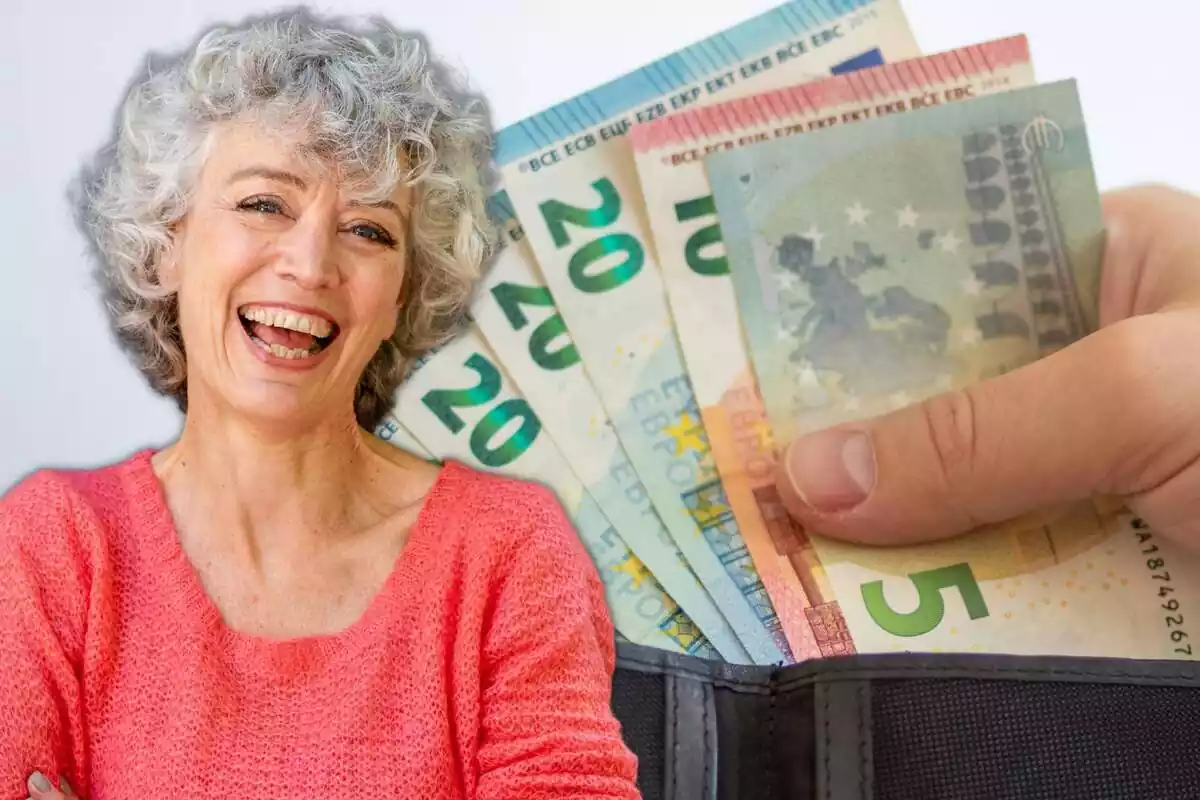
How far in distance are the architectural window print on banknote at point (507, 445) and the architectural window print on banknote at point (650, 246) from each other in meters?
0.02

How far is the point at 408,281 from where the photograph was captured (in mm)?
572

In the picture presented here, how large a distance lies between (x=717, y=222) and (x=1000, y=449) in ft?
0.66

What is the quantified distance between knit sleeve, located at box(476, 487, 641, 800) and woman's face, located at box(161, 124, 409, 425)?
136mm

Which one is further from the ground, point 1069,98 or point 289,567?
point 1069,98

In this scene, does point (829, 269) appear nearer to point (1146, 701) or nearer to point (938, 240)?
point (938, 240)

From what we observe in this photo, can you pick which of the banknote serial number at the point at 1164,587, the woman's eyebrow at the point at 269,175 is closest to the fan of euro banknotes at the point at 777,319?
the banknote serial number at the point at 1164,587

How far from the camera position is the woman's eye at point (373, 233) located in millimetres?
538

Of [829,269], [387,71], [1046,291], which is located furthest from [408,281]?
[1046,291]

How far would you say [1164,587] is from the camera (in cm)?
57

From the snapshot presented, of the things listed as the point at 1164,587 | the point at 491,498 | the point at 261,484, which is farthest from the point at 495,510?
the point at 1164,587

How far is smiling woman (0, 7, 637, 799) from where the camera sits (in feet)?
1.63

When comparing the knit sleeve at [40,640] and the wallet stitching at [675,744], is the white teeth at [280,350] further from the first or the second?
the wallet stitching at [675,744]

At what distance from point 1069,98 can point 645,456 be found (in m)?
0.32

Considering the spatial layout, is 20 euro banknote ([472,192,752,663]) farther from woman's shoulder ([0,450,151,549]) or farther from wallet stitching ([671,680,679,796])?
woman's shoulder ([0,450,151,549])
